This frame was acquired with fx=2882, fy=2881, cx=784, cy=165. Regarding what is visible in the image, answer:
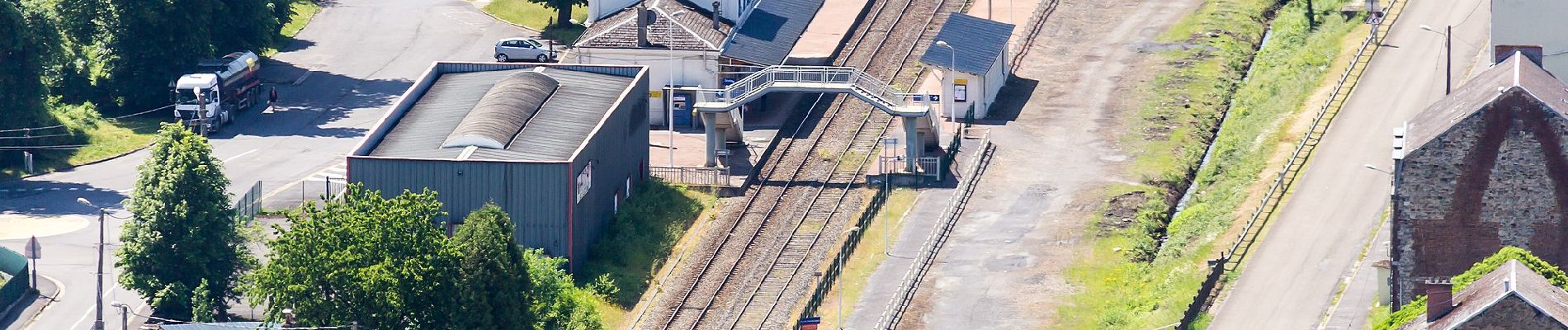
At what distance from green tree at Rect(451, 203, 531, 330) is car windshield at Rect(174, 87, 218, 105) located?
35347mm

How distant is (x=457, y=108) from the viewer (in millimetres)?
115812

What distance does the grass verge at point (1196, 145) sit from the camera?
107 m

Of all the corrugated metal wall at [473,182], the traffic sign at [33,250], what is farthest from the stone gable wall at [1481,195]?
the traffic sign at [33,250]

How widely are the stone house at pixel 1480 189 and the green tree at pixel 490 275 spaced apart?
28.7 m

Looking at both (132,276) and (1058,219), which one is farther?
(1058,219)

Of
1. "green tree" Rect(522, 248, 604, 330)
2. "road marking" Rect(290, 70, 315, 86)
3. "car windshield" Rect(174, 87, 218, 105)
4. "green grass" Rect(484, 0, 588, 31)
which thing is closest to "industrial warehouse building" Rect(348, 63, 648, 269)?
"green tree" Rect(522, 248, 604, 330)

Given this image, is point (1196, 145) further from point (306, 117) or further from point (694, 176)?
point (306, 117)

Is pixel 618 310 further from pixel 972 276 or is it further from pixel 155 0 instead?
pixel 155 0

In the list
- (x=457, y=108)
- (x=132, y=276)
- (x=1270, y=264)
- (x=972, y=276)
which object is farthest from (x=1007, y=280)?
(x=132, y=276)

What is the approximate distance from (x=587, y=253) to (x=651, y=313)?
5.59 metres

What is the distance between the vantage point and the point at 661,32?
12950 centimetres

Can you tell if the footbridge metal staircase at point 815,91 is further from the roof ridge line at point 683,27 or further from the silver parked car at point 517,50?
the silver parked car at point 517,50

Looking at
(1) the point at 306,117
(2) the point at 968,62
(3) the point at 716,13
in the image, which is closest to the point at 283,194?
(1) the point at 306,117

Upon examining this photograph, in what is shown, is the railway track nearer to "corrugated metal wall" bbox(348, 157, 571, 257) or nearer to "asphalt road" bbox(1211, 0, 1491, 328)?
"corrugated metal wall" bbox(348, 157, 571, 257)
